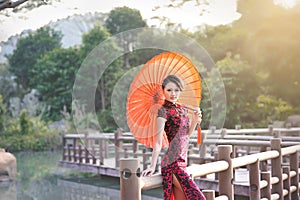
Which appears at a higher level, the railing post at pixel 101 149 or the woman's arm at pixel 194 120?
the woman's arm at pixel 194 120

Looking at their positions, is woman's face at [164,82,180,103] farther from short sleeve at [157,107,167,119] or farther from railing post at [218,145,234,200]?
railing post at [218,145,234,200]

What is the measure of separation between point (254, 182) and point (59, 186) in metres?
5.27

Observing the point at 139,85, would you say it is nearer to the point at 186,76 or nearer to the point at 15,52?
the point at 186,76

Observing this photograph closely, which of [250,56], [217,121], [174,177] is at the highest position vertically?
[250,56]

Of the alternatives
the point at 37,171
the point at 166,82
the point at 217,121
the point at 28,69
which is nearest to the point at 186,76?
the point at 166,82

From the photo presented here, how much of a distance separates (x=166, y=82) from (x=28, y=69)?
17881 mm

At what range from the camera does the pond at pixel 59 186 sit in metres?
6.62

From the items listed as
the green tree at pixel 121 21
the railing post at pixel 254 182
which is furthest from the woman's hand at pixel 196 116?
the green tree at pixel 121 21

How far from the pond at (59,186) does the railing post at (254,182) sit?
10.9ft

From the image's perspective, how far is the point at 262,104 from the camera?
13000 mm

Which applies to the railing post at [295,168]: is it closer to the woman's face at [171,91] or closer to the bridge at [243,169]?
the bridge at [243,169]

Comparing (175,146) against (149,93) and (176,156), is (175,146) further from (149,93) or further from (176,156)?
(149,93)

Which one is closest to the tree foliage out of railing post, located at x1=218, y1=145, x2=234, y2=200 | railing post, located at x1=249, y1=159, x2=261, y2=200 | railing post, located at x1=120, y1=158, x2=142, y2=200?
railing post, located at x1=249, y1=159, x2=261, y2=200

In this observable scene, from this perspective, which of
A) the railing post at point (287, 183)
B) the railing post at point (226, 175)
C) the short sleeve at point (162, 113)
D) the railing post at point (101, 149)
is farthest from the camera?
the railing post at point (101, 149)
